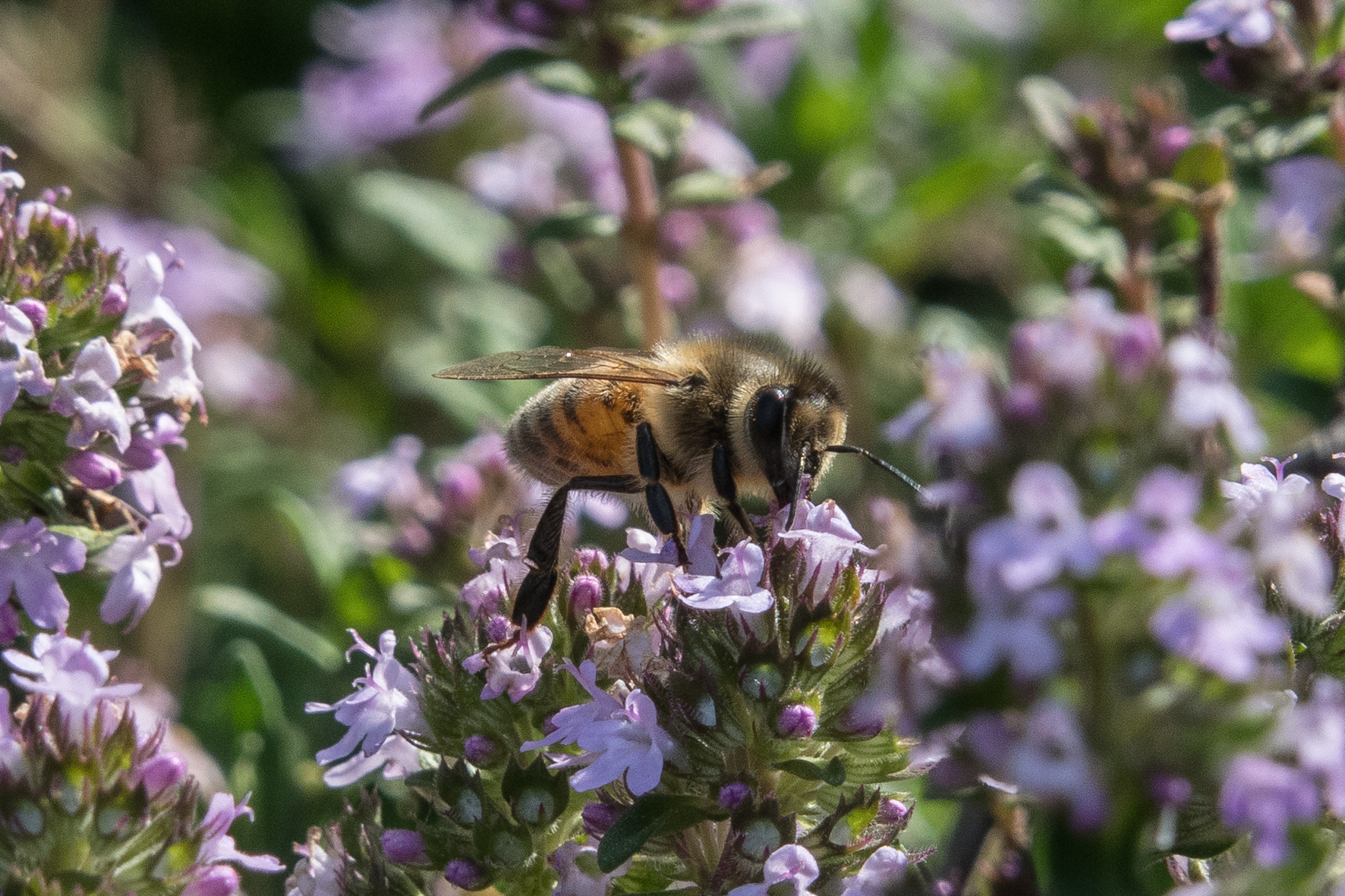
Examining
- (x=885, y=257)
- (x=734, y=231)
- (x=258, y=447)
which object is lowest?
(x=258, y=447)

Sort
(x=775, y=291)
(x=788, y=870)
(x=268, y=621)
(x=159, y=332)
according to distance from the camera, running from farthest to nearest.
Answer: (x=775, y=291)
(x=268, y=621)
(x=159, y=332)
(x=788, y=870)

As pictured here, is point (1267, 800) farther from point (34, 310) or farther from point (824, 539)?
point (34, 310)

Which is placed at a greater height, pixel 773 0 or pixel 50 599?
pixel 773 0

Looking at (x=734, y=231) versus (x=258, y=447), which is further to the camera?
(x=258, y=447)

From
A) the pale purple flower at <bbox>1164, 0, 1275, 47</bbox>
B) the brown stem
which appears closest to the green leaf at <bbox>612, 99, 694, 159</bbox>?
the brown stem

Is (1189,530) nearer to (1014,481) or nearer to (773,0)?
(1014,481)

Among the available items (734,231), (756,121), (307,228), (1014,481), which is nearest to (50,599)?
(1014,481)

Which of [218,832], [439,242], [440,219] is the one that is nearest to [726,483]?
[218,832]

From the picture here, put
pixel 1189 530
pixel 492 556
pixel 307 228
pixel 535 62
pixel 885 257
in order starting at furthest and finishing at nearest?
pixel 307 228 → pixel 885 257 → pixel 535 62 → pixel 492 556 → pixel 1189 530
